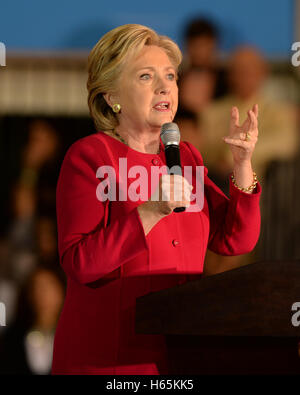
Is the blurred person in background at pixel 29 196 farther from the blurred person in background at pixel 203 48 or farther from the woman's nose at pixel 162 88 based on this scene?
the woman's nose at pixel 162 88

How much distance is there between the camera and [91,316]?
1.28 m

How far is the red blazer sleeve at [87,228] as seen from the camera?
122 cm

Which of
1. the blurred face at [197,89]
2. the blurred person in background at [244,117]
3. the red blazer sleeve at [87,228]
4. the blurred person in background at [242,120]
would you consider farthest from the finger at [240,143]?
the blurred face at [197,89]

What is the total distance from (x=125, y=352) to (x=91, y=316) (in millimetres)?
88

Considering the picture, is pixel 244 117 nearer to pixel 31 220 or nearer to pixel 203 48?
pixel 203 48

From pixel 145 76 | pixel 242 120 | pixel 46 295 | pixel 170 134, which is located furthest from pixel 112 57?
pixel 46 295

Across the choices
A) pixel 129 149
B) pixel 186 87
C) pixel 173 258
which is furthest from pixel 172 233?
pixel 186 87

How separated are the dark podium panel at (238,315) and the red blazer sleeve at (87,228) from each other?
0.30ft

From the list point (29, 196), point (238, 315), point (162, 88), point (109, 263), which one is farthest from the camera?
point (29, 196)

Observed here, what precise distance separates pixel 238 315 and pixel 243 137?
0.35m

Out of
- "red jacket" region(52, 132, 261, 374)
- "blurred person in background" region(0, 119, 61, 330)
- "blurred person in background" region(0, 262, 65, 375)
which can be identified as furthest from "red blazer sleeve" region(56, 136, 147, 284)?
"blurred person in background" region(0, 119, 61, 330)

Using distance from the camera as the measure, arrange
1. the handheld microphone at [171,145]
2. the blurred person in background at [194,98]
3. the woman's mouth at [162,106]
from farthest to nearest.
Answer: the blurred person in background at [194,98]
the woman's mouth at [162,106]
the handheld microphone at [171,145]

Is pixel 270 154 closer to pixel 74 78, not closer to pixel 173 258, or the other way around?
pixel 74 78

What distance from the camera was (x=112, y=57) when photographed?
4.43 ft
